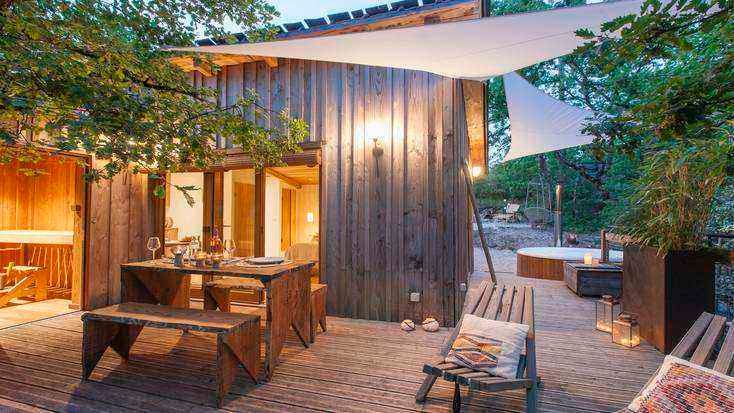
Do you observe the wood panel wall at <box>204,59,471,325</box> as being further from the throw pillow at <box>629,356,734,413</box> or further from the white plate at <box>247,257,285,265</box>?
the throw pillow at <box>629,356,734,413</box>

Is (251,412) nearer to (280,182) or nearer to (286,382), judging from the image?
(286,382)

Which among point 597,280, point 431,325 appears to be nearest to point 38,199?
point 431,325

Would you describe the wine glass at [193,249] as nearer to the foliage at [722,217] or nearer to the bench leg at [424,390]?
the bench leg at [424,390]

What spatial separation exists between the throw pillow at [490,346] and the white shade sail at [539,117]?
11.0ft

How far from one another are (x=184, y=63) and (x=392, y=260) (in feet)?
12.4

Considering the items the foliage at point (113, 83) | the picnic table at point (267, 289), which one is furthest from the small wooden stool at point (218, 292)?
the foliage at point (113, 83)

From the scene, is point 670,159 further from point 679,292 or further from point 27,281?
point 27,281

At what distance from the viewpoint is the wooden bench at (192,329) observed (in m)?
2.18

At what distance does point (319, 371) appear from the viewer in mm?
2607

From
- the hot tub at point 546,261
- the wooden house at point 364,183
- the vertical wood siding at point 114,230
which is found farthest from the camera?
the hot tub at point 546,261

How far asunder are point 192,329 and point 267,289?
1.74 feet

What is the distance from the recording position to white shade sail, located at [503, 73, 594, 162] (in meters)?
4.83

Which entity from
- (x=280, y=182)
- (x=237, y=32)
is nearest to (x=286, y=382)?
(x=237, y=32)

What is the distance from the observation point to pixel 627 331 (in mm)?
3137
